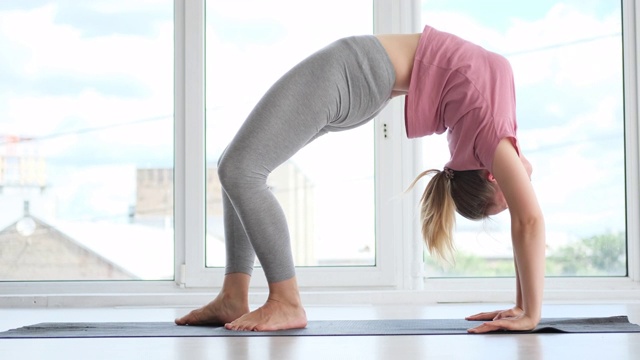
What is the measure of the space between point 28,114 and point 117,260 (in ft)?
2.51

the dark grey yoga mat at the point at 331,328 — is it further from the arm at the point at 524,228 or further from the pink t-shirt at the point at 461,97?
the pink t-shirt at the point at 461,97

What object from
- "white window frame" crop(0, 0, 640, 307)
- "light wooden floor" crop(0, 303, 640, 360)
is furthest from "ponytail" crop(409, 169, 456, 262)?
"white window frame" crop(0, 0, 640, 307)

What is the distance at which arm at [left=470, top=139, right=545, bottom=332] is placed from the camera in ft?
6.91

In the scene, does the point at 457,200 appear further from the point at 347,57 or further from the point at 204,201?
the point at 204,201

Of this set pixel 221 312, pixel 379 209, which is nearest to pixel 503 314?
pixel 221 312

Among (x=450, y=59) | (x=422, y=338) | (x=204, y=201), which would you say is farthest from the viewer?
(x=204, y=201)

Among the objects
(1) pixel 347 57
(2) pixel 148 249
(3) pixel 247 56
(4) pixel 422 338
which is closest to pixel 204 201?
(2) pixel 148 249

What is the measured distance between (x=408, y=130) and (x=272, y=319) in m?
0.64

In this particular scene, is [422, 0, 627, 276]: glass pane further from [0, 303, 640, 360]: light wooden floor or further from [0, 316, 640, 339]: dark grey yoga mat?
[0, 303, 640, 360]: light wooden floor

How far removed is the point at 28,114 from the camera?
12.2 feet

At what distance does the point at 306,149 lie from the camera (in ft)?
12.3

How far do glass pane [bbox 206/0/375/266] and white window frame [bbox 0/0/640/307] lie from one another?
0.20 feet

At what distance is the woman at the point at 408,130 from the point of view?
2141mm

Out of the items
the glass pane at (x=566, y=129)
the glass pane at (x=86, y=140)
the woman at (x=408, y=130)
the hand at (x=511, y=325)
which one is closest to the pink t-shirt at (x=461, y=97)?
the woman at (x=408, y=130)
